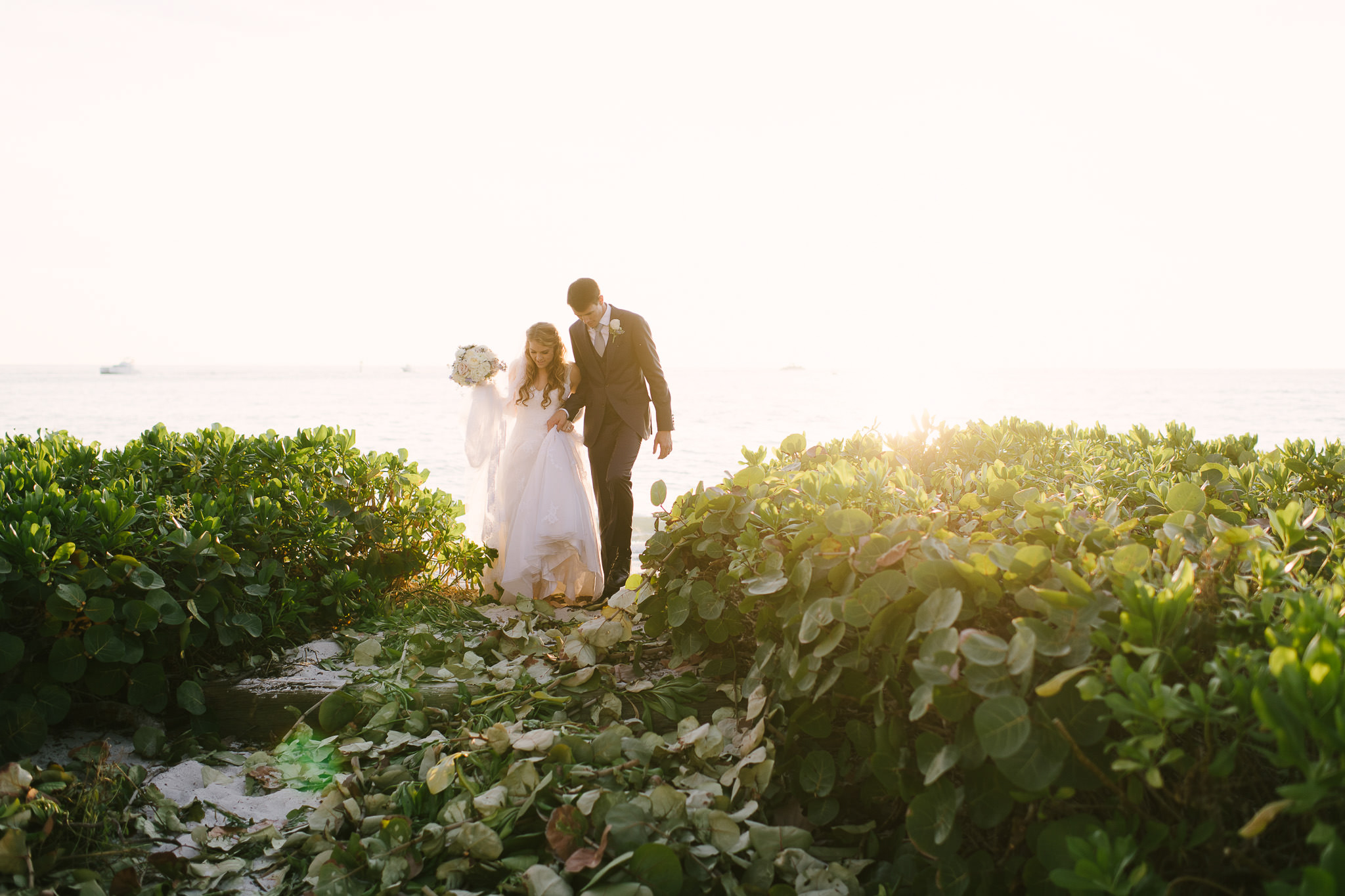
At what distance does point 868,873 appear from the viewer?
6.62 feet

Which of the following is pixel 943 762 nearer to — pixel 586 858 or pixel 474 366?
pixel 586 858

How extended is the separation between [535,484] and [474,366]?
108 cm

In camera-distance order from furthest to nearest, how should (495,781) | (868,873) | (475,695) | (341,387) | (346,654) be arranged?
(341,387) < (346,654) < (475,695) < (495,781) < (868,873)

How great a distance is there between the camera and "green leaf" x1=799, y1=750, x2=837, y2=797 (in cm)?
217

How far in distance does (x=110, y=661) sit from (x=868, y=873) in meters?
2.91

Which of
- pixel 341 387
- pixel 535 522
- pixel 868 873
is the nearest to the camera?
pixel 868 873

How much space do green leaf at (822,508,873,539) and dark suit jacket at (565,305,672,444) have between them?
331 centimetres

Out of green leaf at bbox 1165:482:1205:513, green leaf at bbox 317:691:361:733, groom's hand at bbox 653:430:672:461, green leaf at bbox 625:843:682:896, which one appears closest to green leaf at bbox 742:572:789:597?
green leaf at bbox 625:843:682:896

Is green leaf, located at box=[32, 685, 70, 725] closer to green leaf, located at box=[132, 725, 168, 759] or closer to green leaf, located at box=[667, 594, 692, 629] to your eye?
green leaf, located at box=[132, 725, 168, 759]

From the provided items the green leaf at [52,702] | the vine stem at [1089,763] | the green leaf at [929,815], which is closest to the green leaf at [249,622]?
the green leaf at [52,702]

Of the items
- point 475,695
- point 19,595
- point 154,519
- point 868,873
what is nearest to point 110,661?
point 19,595

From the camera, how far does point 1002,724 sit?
1527 millimetres

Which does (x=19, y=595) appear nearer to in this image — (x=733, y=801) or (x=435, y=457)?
(x=733, y=801)

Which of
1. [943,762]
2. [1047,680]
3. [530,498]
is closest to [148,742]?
[530,498]
